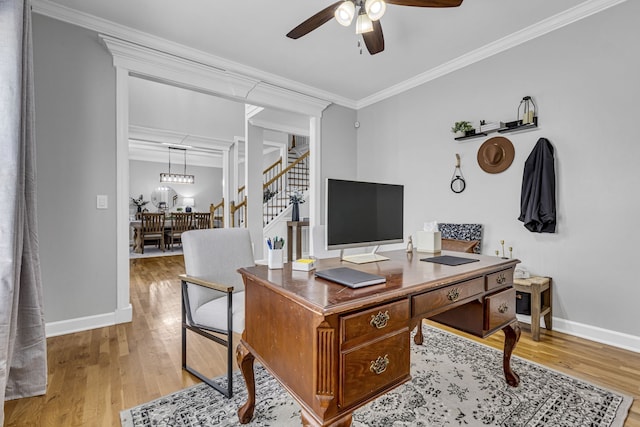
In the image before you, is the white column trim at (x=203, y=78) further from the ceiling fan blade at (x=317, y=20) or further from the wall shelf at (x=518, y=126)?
the wall shelf at (x=518, y=126)

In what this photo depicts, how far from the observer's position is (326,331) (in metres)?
0.95

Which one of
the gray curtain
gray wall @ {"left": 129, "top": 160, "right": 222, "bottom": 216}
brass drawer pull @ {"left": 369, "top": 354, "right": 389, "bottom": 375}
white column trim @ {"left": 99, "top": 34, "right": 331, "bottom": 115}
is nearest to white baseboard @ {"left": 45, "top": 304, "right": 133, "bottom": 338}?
the gray curtain

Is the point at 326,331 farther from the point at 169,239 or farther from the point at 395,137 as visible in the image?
the point at 169,239

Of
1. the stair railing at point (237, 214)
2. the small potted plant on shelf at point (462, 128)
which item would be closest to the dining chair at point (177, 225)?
the stair railing at point (237, 214)

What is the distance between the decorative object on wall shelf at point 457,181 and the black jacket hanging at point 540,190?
66 centimetres

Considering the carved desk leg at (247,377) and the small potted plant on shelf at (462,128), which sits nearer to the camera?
the carved desk leg at (247,377)

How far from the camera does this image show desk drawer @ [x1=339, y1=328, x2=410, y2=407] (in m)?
0.99

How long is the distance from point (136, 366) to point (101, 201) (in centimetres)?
153

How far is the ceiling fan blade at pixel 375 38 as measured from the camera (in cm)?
215

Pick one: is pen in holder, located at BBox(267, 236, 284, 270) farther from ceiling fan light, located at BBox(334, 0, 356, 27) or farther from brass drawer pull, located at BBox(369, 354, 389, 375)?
ceiling fan light, located at BBox(334, 0, 356, 27)

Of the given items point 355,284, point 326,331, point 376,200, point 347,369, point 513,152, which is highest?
point 513,152

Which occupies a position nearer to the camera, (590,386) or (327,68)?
(590,386)

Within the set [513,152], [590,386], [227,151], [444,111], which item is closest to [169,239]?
[227,151]

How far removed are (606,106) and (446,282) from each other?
234cm
